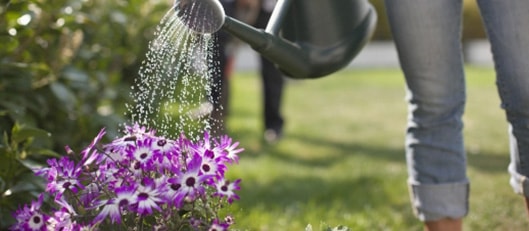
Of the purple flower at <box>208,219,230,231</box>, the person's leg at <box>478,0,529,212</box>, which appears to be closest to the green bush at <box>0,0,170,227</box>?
the purple flower at <box>208,219,230,231</box>

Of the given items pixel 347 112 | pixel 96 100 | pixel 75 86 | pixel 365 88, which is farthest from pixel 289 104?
pixel 75 86

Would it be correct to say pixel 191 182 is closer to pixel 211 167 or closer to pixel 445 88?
pixel 211 167

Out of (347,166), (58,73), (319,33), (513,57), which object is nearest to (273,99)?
(347,166)

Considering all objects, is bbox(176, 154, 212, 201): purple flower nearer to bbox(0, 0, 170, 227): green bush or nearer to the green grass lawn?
the green grass lawn

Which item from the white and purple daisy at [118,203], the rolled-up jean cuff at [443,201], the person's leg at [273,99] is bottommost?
the person's leg at [273,99]

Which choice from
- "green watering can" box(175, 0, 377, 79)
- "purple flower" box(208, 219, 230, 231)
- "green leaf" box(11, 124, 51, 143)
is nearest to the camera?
"purple flower" box(208, 219, 230, 231)

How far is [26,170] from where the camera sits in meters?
2.28

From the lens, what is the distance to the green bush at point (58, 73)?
7.39 ft

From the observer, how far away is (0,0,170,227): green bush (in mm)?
2254

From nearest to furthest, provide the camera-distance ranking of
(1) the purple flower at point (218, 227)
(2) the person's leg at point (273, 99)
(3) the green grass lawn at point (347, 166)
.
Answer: (1) the purple flower at point (218, 227) → (3) the green grass lawn at point (347, 166) → (2) the person's leg at point (273, 99)

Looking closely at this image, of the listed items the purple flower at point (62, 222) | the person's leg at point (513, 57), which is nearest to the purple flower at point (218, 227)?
the purple flower at point (62, 222)

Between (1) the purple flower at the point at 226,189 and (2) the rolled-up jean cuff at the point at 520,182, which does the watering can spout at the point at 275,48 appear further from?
(2) the rolled-up jean cuff at the point at 520,182

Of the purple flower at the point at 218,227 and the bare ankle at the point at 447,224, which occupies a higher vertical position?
the purple flower at the point at 218,227

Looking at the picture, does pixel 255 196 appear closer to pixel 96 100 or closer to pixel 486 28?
pixel 96 100
